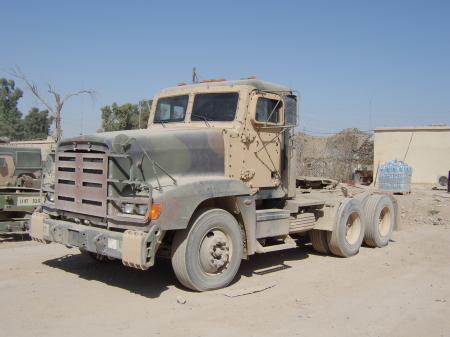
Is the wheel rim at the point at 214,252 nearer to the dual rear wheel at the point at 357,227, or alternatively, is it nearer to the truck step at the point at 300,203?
the truck step at the point at 300,203

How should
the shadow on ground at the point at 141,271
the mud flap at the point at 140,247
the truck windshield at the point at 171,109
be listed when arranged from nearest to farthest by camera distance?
the mud flap at the point at 140,247 → the shadow on ground at the point at 141,271 → the truck windshield at the point at 171,109

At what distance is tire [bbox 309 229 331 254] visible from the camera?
8648 mm

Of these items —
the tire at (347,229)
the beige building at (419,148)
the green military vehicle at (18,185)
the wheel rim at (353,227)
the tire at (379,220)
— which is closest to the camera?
the tire at (347,229)

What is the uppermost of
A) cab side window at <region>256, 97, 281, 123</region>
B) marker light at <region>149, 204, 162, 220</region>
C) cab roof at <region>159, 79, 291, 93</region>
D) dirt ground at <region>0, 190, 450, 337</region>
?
cab roof at <region>159, 79, 291, 93</region>

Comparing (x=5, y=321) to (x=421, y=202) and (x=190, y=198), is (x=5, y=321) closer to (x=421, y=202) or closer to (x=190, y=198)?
(x=190, y=198)

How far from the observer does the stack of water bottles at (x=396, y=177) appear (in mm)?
18875

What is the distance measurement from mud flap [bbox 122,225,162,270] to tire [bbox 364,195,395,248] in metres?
5.47

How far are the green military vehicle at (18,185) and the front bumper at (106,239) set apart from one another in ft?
9.90

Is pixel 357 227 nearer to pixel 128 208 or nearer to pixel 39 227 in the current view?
pixel 128 208

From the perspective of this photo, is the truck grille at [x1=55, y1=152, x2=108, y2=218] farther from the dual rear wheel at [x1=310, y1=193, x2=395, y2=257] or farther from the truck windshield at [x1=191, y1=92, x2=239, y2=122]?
the dual rear wheel at [x1=310, y1=193, x2=395, y2=257]

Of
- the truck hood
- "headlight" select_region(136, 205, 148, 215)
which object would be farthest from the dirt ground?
the truck hood

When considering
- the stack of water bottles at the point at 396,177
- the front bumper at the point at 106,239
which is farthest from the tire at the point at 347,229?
the stack of water bottles at the point at 396,177

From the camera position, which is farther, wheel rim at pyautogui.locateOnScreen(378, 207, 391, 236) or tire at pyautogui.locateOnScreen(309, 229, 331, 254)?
wheel rim at pyautogui.locateOnScreen(378, 207, 391, 236)

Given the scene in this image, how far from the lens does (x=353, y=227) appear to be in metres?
9.02
